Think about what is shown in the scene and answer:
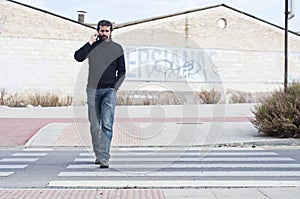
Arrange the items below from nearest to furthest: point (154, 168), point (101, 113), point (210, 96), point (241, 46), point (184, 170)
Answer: point (101, 113) → point (184, 170) → point (154, 168) → point (210, 96) → point (241, 46)

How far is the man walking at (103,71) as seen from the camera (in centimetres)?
746

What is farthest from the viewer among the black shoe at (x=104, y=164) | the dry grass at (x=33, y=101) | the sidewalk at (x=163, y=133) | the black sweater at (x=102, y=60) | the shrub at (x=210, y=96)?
the dry grass at (x=33, y=101)

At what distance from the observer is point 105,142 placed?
25.3 ft

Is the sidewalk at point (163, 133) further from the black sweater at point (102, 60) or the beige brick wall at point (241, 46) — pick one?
the beige brick wall at point (241, 46)

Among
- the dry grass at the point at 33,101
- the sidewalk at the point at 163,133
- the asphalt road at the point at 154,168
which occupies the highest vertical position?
the dry grass at the point at 33,101

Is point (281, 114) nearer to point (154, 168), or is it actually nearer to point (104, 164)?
point (154, 168)

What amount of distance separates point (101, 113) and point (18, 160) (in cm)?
241

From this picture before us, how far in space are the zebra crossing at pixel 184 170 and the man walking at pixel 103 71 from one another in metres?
0.84

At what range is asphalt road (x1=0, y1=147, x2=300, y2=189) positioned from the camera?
6855 mm

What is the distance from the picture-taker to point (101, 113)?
7605mm

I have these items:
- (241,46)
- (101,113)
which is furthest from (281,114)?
(241,46)

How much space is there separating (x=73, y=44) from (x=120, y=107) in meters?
12.1

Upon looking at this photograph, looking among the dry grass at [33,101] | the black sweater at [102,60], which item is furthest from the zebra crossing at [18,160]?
the dry grass at [33,101]

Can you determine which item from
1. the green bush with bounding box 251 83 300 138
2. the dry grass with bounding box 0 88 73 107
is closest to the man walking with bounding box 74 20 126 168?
the green bush with bounding box 251 83 300 138
